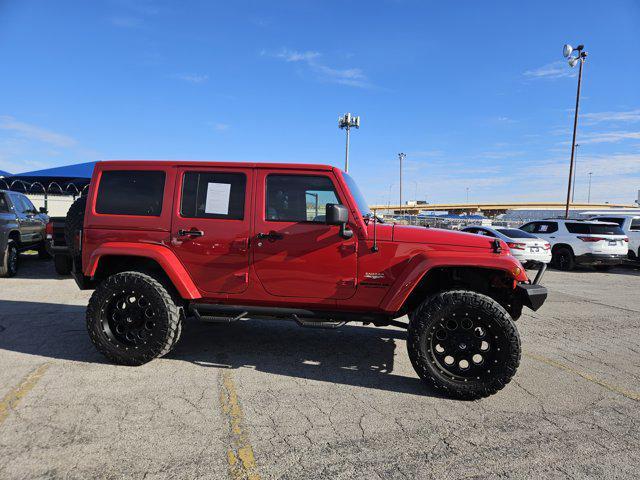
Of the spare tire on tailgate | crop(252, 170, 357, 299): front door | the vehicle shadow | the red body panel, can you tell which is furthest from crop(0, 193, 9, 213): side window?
crop(252, 170, 357, 299): front door

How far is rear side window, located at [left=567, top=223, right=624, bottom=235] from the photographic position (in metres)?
12.1

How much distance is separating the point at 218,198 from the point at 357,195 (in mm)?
1376

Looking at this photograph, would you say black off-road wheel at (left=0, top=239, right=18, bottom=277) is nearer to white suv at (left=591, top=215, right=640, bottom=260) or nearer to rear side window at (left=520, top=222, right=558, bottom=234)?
rear side window at (left=520, top=222, right=558, bottom=234)

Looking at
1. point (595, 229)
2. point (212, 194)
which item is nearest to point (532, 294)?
point (212, 194)

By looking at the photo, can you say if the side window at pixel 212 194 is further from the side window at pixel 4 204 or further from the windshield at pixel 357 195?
the side window at pixel 4 204

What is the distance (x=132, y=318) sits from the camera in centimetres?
377

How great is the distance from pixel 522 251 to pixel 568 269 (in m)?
3.08

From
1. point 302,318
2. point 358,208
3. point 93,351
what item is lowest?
point 93,351

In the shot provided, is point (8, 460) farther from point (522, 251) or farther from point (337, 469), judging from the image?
point (522, 251)

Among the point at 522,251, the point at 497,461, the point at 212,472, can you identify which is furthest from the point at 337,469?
the point at 522,251

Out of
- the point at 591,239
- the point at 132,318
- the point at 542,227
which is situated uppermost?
the point at 542,227

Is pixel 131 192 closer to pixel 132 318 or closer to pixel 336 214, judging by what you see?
pixel 132 318

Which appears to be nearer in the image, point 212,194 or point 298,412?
point 298,412

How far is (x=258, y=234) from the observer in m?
3.62
